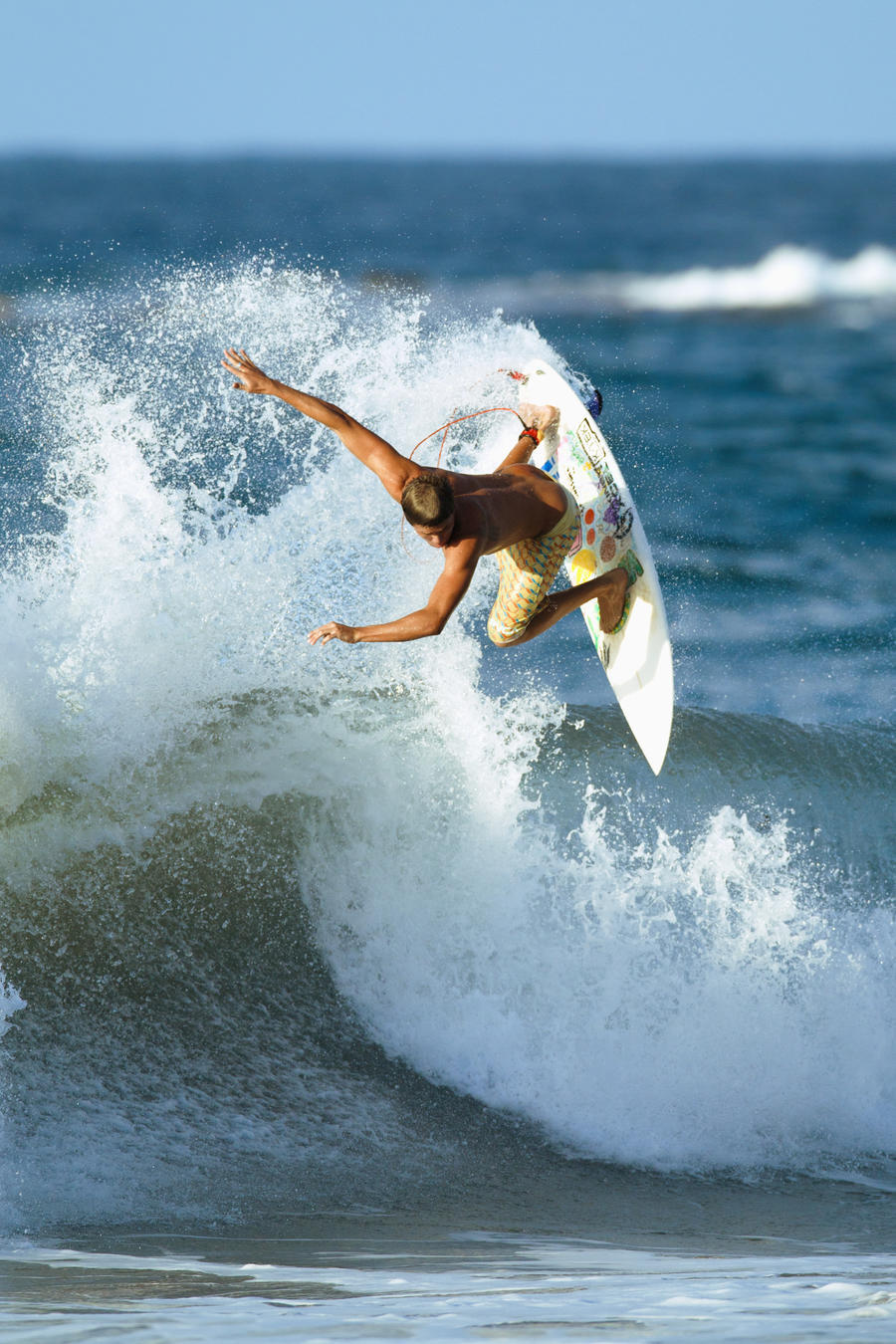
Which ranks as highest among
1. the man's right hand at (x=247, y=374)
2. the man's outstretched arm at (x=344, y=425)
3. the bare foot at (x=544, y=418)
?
the bare foot at (x=544, y=418)

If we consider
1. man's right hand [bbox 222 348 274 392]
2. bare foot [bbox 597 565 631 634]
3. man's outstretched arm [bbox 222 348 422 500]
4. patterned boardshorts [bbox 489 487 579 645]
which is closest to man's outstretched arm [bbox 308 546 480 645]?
man's outstretched arm [bbox 222 348 422 500]

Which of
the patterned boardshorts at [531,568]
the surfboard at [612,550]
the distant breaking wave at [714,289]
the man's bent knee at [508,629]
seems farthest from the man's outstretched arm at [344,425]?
the distant breaking wave at [714,289]

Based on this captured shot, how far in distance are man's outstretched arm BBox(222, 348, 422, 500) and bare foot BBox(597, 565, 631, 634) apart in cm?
175

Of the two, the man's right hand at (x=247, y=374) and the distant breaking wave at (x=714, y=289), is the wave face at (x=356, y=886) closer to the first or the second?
the man's right hand at (x=247, y=374)

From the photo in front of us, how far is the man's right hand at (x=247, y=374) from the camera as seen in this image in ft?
15.6

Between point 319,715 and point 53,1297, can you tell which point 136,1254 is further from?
point 319,715

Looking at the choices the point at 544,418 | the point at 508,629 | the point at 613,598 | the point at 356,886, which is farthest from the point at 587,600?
the point at 356,886

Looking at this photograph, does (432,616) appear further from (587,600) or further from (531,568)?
(587,600)

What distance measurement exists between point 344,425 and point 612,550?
197 cm

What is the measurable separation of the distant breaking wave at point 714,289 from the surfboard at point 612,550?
25.9 metres

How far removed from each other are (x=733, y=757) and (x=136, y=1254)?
444cm

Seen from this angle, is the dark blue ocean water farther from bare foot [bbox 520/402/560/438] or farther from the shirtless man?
the shirtless man

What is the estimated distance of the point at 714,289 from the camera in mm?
36250

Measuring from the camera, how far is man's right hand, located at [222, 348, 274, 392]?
187 inches
